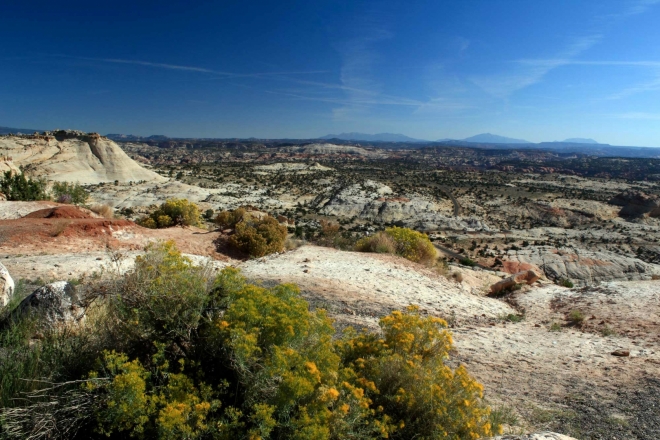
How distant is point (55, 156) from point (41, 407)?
47.2m

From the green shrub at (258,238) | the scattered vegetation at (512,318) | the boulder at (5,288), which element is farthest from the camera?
the green shrub at (258,238)

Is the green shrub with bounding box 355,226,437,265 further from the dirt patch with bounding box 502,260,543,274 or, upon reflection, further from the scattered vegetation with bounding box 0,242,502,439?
the scattered vegetation with bounding box 0,242,502,439

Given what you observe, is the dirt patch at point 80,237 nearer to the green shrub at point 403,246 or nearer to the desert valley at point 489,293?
the desert valley at point 489,293

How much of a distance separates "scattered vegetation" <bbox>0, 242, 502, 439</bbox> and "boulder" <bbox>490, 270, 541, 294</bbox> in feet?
31.8

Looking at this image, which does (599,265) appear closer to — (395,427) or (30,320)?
(395,427)

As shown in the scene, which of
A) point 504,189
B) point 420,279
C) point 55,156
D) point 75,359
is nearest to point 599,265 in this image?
point 420,279

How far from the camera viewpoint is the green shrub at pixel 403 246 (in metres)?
14.8

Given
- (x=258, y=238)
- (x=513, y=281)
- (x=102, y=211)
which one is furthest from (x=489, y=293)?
(x=102, y=211)

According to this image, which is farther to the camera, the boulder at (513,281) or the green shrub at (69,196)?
the green shrub at (69,196)

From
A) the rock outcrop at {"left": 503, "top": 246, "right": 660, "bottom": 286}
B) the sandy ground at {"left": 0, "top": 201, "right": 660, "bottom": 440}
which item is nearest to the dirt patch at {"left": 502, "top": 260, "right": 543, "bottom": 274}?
the rock outcrop at {"left": 503, "top": 246, "right": 660, "bottom": 286}

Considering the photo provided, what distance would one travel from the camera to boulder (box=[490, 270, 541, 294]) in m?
13.1

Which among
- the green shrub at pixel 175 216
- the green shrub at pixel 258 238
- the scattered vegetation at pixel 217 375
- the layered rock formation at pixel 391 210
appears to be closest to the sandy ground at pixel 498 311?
the green shrub at pixel 258 238

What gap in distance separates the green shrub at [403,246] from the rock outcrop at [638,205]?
4550cm

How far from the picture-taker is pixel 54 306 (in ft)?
15.2
